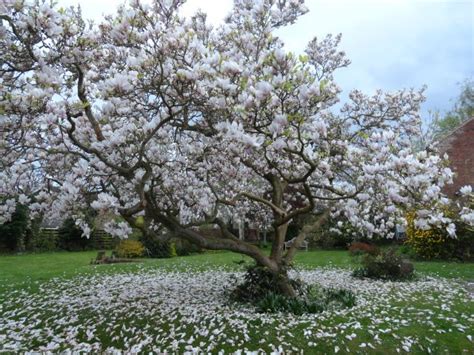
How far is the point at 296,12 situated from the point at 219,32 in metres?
1.47

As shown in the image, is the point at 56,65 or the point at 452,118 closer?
the point at 56,65

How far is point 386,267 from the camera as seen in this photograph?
10211 mm

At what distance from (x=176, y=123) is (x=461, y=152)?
47.8ft

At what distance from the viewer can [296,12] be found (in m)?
7.81

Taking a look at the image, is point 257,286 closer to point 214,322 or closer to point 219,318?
point 219,318

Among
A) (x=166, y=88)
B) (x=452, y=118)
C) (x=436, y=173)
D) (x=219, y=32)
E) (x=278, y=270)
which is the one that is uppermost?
(x=452, y=118)

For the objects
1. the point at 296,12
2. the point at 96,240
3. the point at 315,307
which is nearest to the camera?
the point at 315,307

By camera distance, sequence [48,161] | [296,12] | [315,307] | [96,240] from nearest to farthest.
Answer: [315,307], [48,161], [296,12], [96,240]

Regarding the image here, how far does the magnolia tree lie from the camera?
15.0 ft

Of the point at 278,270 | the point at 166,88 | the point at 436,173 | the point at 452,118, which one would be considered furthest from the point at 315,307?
the point at 452,118

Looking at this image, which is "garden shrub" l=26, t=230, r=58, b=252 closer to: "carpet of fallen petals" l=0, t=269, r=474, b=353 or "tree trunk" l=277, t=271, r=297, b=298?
"carpet of fallen petals" l=0, t=269, r=474, b=353

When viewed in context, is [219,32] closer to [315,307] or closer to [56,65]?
[56,65]

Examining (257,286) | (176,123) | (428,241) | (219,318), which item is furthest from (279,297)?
(428,241)

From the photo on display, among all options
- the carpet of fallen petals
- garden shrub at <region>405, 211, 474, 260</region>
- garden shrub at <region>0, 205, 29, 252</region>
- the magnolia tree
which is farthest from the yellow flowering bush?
garden shrub at <region>0, 205, 29, 252</region>
